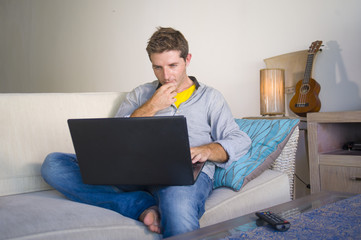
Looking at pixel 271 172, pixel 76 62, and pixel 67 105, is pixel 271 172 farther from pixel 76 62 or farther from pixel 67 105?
pixel 76 62

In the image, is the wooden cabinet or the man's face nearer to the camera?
the man's face

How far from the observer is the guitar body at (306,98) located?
2.07 metres

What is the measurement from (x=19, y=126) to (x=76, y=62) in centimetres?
308

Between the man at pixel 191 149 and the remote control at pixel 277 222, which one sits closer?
the remote control at pixel 277 222

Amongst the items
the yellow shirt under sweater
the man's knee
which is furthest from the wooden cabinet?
the man's knee

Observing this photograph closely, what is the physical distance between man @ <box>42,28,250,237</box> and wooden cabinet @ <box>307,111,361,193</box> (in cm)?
58

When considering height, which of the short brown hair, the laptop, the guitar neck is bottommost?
the laptop

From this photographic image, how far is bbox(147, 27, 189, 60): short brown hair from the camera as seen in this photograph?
4.89 ft

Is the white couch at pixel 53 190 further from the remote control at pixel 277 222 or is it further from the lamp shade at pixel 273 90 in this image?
the lamp shade at pixel 273 90

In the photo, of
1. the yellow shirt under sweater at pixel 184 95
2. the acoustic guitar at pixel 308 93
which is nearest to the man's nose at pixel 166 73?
the yellow shirt under sweater at pixel 184 95

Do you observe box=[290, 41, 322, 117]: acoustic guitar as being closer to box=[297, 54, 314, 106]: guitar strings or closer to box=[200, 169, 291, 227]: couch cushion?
box=[297, 54, 314, 106]: guitar strings

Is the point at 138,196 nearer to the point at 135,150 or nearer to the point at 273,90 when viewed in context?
the point at 135,150

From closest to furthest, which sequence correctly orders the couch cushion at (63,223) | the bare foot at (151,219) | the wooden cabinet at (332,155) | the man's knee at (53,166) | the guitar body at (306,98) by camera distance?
the couch cushion at (63,223)
the bare foot at (151,219)
the man's knee at (53,166)
the wooden cabinet at (332,155)
the guitar body at (306,98)

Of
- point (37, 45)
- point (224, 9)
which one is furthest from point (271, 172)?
point (37, 45)
